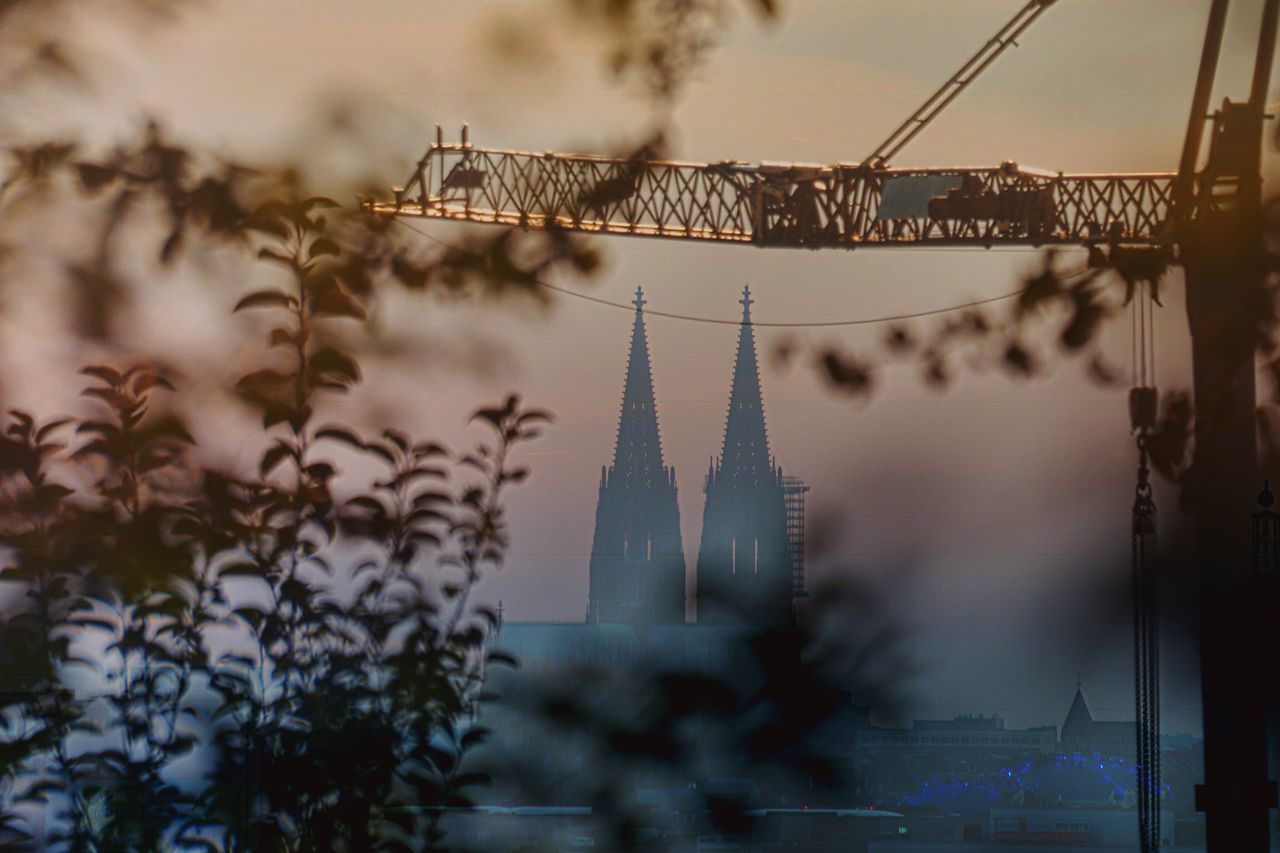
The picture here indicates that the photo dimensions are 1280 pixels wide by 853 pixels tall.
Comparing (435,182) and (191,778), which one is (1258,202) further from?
(191,778)

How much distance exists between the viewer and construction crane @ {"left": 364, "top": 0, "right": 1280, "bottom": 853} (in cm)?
175

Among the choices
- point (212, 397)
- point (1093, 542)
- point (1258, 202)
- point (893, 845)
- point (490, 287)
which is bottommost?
point (893, 845)

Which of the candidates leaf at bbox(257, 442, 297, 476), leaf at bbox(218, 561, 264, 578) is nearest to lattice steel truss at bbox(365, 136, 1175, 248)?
leaf at bbox(257, 442, 297, 476)

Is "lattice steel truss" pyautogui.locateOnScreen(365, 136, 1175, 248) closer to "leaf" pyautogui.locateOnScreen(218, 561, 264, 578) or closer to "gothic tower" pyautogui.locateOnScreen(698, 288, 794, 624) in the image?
"gothic tower" pyautogui.locateOnScreen(698, 288, 794, 624)

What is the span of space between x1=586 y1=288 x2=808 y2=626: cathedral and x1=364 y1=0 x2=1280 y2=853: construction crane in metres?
0.25

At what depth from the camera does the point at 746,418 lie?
7.02ft

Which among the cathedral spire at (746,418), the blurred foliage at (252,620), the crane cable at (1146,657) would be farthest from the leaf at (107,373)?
the crane cable at (1146,657)

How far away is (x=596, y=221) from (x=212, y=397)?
2.07 feet

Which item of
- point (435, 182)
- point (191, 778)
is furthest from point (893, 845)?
point (435, 182)

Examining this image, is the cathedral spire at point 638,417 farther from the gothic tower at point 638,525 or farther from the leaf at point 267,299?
the leaf at point 267,299

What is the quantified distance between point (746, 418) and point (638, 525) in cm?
26

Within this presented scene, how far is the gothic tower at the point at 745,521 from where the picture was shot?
1.77 meters

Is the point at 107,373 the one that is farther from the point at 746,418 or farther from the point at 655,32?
the point at 746,418

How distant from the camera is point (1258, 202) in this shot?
1.68 m
